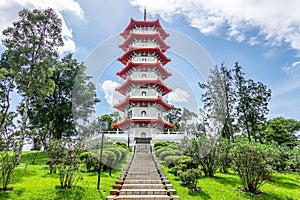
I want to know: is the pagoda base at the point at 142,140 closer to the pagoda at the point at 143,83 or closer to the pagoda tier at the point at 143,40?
the pagoda at the point at 143,83

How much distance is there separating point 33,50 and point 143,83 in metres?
9.48

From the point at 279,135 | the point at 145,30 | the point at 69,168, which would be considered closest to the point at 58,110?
the point at 145,30

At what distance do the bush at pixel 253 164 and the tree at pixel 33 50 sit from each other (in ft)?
38.7

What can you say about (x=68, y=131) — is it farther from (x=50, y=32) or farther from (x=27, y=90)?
(x=50, y=32)

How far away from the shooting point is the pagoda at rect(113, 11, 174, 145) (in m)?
18.5

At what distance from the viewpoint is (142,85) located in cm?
1977

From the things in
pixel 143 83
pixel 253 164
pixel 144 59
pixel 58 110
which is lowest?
pixel 253 164

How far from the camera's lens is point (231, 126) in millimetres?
20312

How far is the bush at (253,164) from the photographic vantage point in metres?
7.02

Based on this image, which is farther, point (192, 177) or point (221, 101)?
point (221, 101)

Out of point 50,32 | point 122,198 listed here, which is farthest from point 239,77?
point 122,198

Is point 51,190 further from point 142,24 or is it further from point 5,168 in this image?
point 142,24

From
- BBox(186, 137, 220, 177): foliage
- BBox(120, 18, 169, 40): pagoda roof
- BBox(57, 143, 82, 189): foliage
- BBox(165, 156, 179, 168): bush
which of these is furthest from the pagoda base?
A: BBox(120, 18, 169, 40): pagoda roof

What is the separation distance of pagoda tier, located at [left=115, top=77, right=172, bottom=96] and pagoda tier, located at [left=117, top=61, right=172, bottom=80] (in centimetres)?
164
